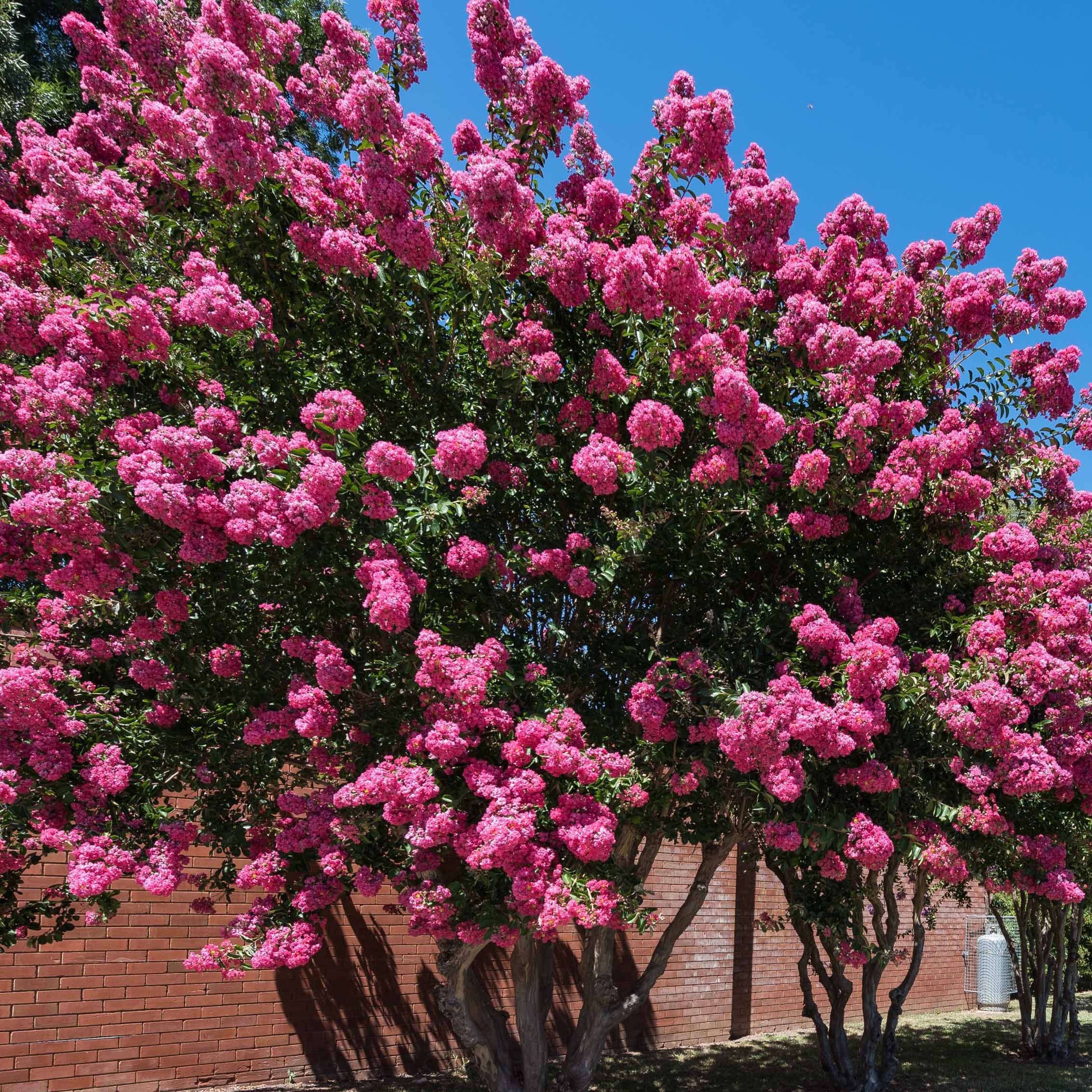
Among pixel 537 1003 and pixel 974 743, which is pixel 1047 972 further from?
pixel 974 743

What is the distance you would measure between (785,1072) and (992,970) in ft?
27.0

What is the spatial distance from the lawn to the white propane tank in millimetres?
3886

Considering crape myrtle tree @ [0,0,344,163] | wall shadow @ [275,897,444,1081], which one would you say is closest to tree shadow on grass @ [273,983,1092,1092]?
wall shadow @ [275,897,444,1081]

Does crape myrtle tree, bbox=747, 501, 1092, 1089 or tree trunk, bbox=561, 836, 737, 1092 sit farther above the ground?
crape myrtle tree, bbox=747, 501, 1092, 1089

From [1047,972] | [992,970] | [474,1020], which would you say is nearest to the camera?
[474,1020]

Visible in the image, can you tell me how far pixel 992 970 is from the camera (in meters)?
14.3

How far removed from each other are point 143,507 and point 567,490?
202cm

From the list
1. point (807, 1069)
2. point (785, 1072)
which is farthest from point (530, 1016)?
point (807, 1069)

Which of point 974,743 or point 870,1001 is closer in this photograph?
point 974,743

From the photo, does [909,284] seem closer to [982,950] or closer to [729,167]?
[729,167]

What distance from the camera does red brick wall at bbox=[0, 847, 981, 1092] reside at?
5508 millimetres

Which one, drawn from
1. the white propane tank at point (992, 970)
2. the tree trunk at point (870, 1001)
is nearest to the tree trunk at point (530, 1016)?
the tree trunk at point (870, 1001)

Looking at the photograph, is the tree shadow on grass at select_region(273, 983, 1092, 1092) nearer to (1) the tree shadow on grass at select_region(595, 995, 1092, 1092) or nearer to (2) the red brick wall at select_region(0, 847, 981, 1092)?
(1) the tree shadow on grass at select_region(595, 995, 1092, 1092)

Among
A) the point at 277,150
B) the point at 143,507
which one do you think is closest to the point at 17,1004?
the point at 143,507
